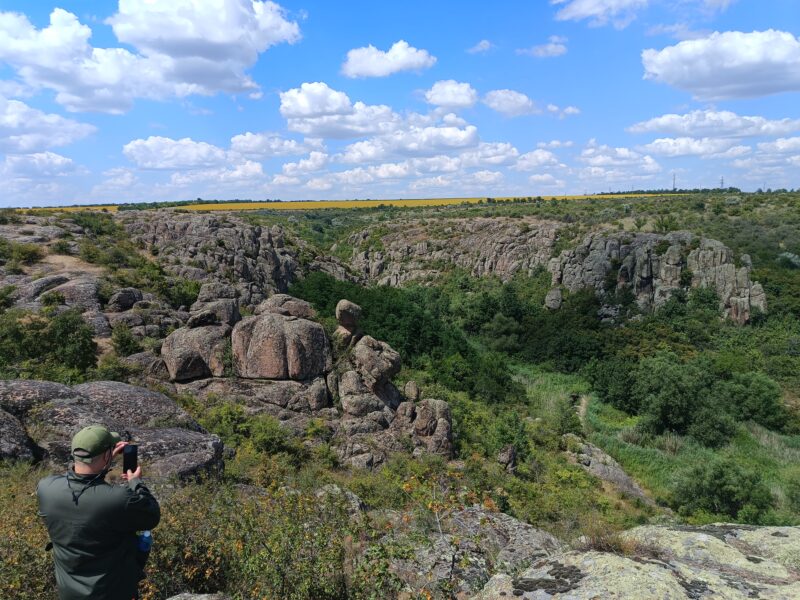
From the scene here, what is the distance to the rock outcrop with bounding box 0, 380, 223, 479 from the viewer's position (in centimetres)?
959

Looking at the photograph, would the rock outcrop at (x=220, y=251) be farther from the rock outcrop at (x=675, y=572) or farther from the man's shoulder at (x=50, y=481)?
the rock outcrop at (x=675, y=572)

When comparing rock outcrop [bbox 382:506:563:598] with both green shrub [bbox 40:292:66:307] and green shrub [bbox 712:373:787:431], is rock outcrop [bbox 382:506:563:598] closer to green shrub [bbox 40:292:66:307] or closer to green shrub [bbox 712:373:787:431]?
green shrub [bbox 40:292:66:307]

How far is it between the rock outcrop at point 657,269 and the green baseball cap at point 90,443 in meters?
48.3

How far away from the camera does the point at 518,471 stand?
1969 cm

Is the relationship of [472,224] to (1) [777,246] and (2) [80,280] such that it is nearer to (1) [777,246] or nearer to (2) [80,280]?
(1) [777,246]

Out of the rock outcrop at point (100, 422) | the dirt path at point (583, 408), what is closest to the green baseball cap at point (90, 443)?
the rock outcrop at point (100, 422)

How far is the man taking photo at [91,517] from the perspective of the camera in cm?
326

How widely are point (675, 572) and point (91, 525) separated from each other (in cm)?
444

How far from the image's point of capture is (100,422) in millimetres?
10852

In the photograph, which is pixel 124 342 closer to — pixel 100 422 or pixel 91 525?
pixel 100 422

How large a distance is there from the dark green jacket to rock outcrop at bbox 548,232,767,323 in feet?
158

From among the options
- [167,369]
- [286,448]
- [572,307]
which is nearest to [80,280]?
[167,369]

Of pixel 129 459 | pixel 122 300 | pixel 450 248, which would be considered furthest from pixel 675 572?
pixel 450 248

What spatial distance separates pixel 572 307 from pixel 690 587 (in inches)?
1817
